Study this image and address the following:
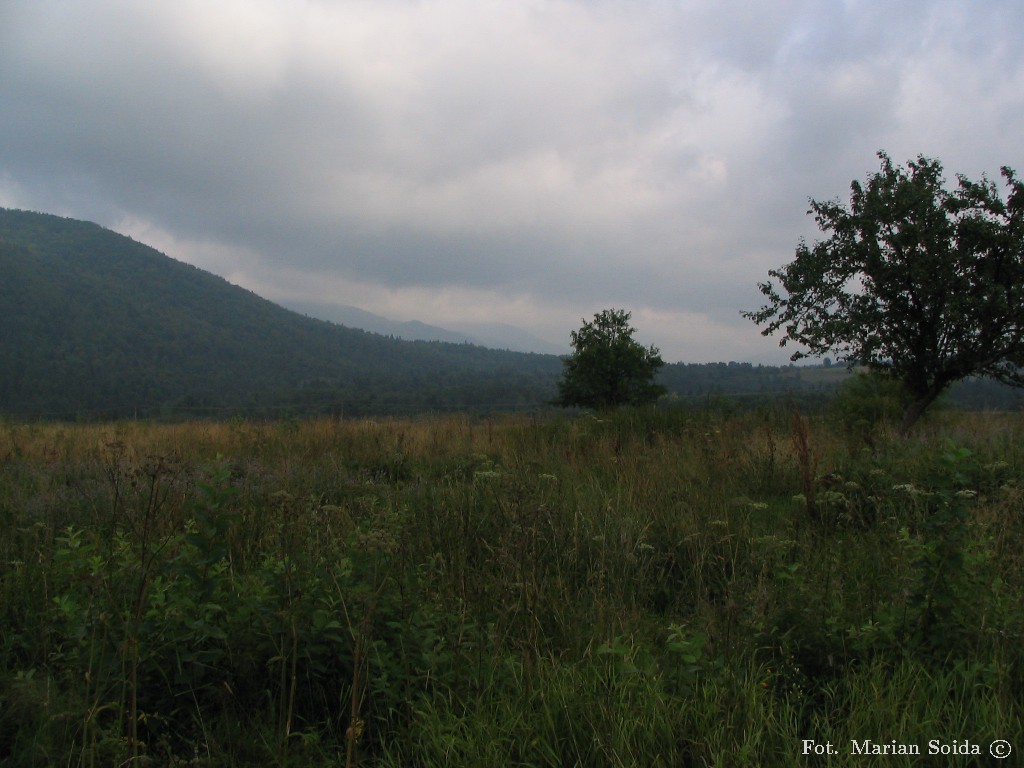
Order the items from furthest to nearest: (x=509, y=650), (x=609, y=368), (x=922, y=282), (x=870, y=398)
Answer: (x=609, y=368) < (x=870, y=398) < (x=922, y=282) < (x=509, y=650)

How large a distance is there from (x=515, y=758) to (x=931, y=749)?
1.46 m

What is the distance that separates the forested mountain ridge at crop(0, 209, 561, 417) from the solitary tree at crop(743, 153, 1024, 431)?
130ft

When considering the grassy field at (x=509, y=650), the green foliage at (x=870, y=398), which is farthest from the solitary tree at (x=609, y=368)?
the grassy field at (x=509, y=650)

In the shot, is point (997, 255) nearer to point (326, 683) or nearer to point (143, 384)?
point (326, 683)

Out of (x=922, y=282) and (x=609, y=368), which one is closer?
(x=922, y=282)

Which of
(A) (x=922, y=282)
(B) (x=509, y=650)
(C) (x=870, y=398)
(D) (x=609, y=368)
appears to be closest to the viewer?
(B) (x=509, y=650)

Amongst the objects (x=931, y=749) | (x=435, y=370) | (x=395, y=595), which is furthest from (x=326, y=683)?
(x=435, y=370)

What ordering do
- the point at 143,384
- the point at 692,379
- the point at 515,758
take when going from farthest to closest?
the point at 143,384
the point at 692,379
the point at 515,758

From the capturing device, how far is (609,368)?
22.1 meters

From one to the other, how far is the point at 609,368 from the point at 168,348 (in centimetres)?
10006

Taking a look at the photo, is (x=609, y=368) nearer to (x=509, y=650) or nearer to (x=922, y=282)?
(x=922, y=282)

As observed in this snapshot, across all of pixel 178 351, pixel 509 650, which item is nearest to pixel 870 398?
pixel 509 650

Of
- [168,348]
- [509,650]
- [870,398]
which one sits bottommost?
[509,650]

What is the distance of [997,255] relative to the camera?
459 inches
